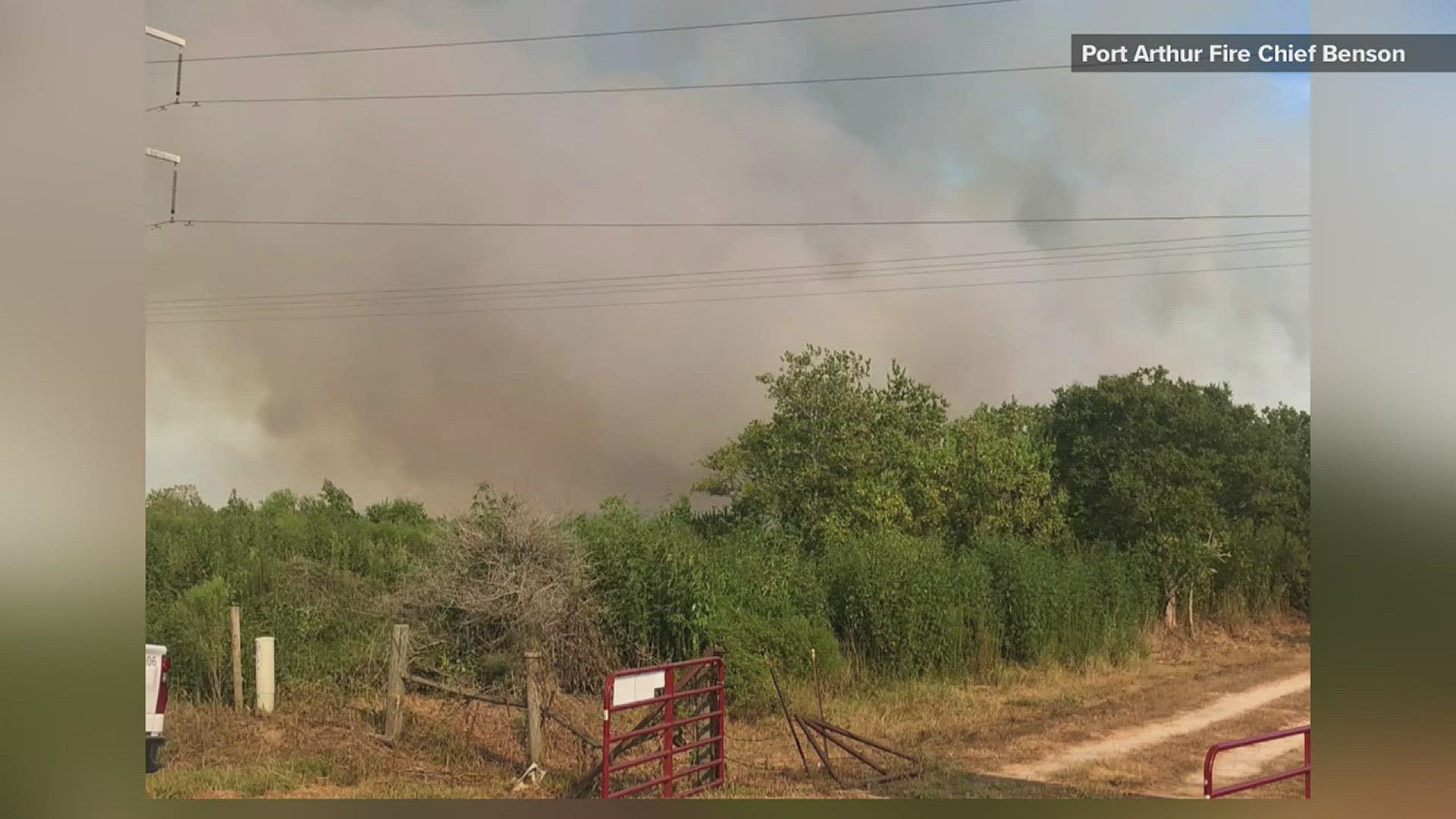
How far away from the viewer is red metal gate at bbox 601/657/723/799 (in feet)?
20.5

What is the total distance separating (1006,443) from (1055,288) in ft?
3.45

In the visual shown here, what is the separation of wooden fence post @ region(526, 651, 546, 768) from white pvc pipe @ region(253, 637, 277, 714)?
5.41 ft

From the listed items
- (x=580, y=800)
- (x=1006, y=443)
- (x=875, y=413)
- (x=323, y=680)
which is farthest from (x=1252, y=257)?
(x=323, y=680)

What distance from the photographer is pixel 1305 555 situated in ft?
23.3

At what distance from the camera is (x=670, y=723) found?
638 cm

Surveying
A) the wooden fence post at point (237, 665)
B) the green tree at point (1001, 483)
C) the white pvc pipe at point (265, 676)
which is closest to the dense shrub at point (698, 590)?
the green tree at point (1001, 483)

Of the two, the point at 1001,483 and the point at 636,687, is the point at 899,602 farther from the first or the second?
the point at 636,687

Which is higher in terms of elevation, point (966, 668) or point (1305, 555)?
point (1305, 555)

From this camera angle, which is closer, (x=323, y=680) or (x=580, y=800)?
(x=580, y=800)

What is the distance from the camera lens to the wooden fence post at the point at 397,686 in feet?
23.3

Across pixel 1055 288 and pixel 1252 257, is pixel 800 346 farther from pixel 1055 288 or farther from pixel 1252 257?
pixel 1252 257

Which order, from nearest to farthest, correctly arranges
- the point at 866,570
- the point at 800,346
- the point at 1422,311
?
the point at 1422,311, the point at 800,346, the point at 866,570

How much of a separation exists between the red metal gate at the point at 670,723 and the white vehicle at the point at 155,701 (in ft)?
8.05

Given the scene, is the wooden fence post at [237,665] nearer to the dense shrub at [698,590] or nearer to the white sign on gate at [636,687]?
the dense shrub at [698,590]
